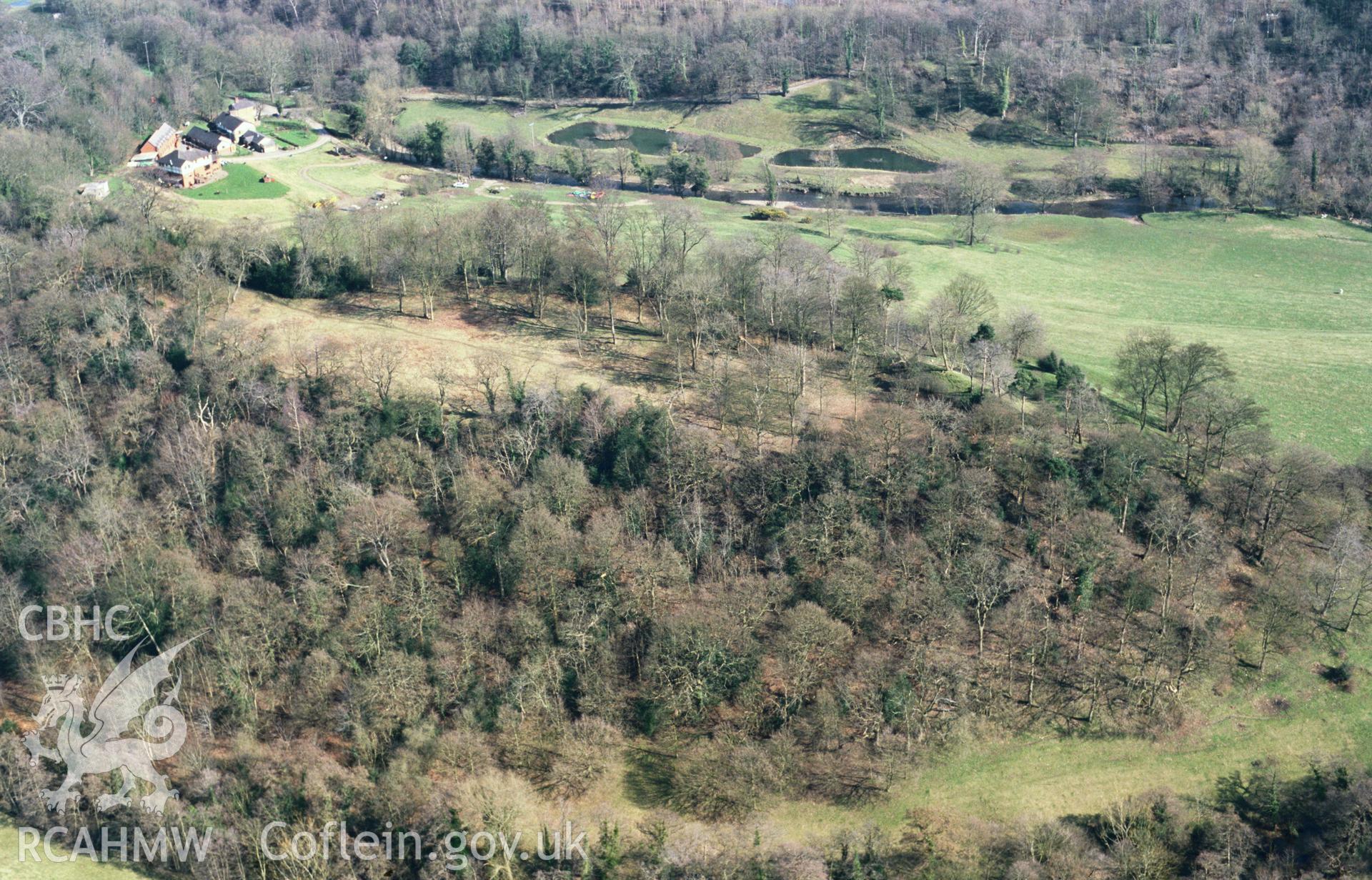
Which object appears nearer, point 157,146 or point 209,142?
point 157,146

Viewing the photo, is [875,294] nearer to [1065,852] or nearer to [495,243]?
[495,243]

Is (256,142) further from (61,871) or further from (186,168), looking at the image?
(61,871)

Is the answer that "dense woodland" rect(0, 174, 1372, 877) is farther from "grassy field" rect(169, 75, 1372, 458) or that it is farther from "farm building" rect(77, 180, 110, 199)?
"farm building" rect(77, 180, 110, 199)

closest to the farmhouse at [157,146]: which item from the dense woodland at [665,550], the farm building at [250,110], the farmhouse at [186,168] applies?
the farmhouse at [186,168]

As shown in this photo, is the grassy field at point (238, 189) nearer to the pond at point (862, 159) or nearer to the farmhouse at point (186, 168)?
the farmhouse at point (186, 168)

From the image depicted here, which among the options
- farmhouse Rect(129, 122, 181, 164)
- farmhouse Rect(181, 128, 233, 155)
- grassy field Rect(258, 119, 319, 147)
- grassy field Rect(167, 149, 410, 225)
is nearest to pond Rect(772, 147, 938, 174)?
grassy field Rect(167, 149, 410, 225)

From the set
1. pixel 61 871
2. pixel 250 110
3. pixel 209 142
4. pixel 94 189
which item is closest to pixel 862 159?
pixel 250 110

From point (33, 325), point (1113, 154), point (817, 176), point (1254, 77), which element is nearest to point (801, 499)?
point (33, 325)

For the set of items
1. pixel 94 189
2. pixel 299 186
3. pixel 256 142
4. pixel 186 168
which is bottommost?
pixel 299 186
